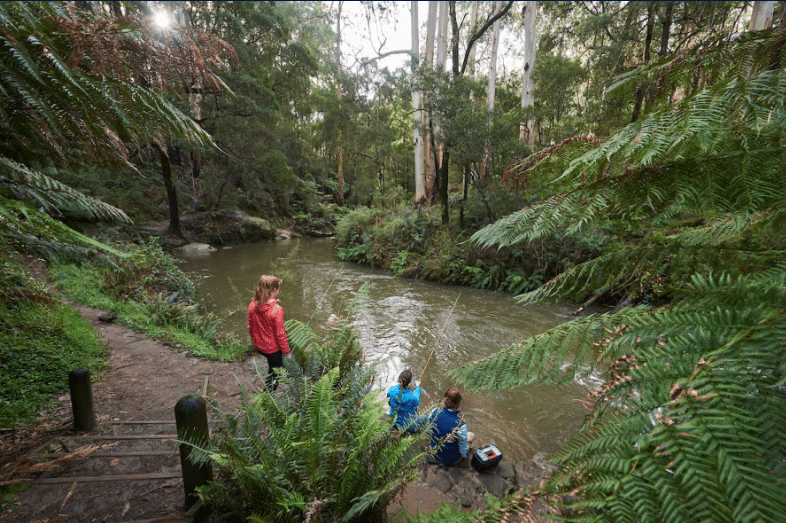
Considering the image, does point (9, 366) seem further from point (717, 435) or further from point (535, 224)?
point (717, 435)

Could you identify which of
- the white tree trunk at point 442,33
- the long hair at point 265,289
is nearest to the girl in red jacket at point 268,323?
the long hair at point 265,289

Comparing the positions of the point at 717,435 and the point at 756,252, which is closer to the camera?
the point at 717,435

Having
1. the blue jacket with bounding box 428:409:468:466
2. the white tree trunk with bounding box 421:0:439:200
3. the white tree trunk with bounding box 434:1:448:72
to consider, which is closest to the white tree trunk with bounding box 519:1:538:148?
the white tree trunk with bounding box 434:1:448:72

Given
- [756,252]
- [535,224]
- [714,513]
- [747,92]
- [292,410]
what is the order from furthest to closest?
[292,410], [535,224], [756,252], [747,92], [714,513]

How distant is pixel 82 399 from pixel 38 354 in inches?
83.5

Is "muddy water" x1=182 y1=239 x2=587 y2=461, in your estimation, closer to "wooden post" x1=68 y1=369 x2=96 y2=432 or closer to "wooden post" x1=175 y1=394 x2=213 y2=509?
"wooden post" x1=175 y1=394 x2=213 y2=509

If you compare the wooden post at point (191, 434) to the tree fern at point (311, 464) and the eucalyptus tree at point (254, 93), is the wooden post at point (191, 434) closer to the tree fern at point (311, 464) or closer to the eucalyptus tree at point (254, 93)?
the tree fern at point (311, 464)

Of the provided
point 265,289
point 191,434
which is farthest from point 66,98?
point 265,289

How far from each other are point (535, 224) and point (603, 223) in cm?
40

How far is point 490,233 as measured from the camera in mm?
1222

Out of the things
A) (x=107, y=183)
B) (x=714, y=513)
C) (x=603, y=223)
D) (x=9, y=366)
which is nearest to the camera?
(x=714, y=513)

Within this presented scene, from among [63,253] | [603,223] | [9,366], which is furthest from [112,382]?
[603,223]

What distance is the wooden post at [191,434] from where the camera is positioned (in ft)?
7.36

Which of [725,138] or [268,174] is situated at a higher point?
[268,174]
